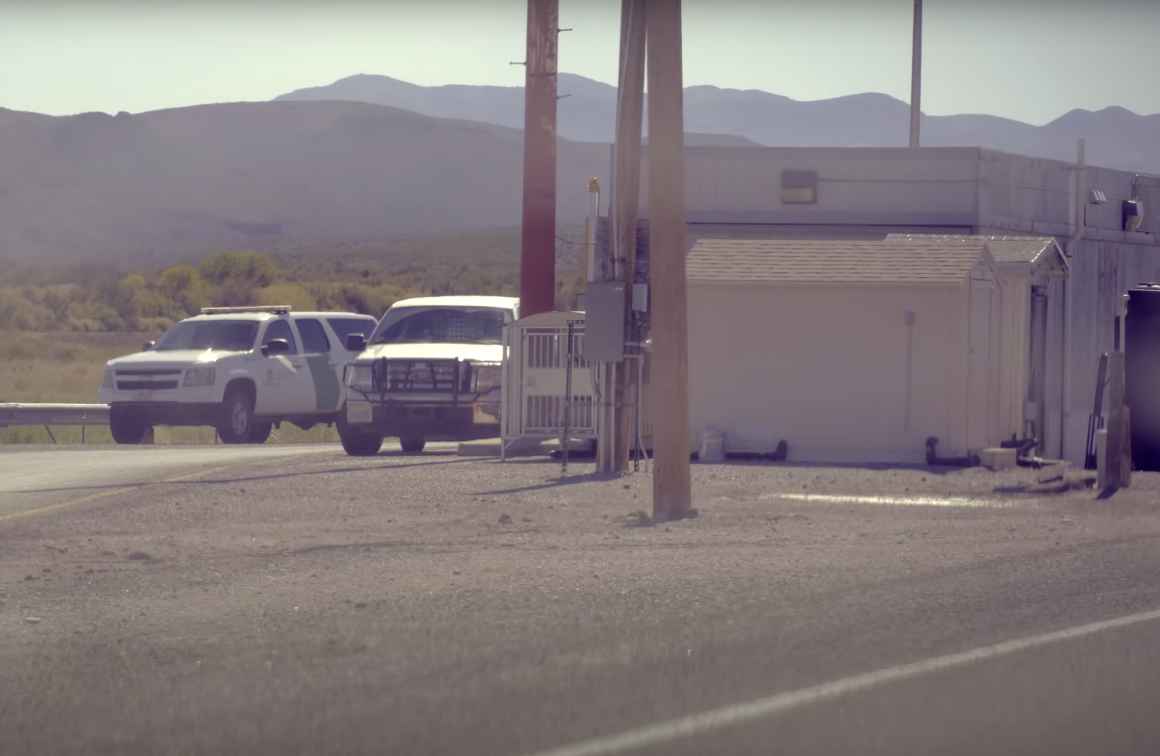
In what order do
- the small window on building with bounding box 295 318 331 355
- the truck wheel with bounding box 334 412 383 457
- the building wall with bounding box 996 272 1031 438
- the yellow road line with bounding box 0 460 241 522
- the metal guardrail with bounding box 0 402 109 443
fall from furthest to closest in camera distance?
the metal guardrail with bounding box 0 402 109 443
the small window on building with bounding box 295 318 331 355
the truck wheel with bounding box 334 412 383 457
the building wall with bounding box 996 272 1031 438
the yellow road line with bounding box 0 460 241 522

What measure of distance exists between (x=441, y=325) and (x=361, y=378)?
1680 mm

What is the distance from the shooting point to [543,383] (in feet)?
70.2

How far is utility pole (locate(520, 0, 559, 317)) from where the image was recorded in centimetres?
2567

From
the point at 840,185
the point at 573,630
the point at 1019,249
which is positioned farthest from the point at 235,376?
the point at 573,630

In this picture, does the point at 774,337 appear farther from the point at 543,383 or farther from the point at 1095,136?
the point at 1095,136

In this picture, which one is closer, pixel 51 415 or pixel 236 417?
pixel 236 417

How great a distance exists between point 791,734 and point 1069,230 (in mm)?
23514

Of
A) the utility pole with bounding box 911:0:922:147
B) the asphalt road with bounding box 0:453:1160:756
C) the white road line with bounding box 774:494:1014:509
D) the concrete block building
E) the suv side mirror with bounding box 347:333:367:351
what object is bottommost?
the white road line with bounding box 774:494:1014:509

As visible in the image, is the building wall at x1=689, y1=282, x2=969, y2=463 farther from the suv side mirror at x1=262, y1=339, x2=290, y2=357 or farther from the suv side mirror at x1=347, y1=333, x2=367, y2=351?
the suv side mirror at x1=262, y1=339, x2=290, y2=357

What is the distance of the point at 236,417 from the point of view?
90.2 feet

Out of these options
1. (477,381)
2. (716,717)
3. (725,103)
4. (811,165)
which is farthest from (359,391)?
(725,103)

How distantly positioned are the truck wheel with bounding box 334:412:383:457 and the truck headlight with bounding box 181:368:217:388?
3.95 m

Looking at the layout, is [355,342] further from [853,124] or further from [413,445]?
[853,124]

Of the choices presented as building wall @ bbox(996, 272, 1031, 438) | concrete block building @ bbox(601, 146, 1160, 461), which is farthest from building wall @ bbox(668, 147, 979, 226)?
building wall @ bbox(996, 272, 1031, 438)
